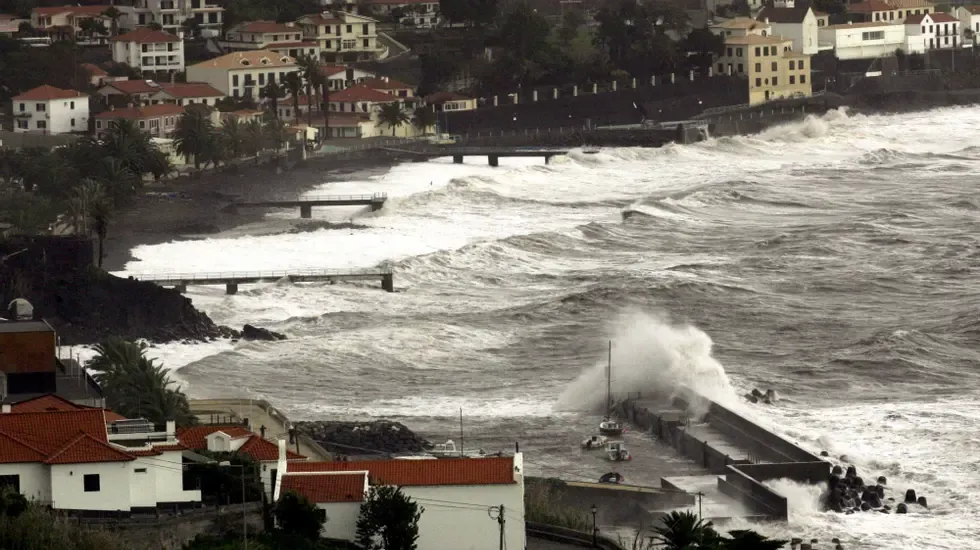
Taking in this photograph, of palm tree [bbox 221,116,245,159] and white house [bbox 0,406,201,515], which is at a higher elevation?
palm tree [bbox 221,116,245,159]

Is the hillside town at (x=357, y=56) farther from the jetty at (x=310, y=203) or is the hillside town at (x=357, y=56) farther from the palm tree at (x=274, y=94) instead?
the jetty at (x=310, y=203)

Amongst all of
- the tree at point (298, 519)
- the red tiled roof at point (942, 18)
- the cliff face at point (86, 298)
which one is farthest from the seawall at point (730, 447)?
the red tiled roof at point (942, 18)

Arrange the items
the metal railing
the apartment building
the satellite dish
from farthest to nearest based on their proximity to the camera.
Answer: the apartment building < the metal railing < the satellite dish

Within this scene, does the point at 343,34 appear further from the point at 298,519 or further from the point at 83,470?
the point at 298,519

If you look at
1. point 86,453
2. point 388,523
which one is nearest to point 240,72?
point 86,453

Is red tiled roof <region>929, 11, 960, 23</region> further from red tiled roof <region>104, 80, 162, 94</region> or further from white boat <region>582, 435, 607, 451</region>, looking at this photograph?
white boat <region>582, 435, 607, 451</region>

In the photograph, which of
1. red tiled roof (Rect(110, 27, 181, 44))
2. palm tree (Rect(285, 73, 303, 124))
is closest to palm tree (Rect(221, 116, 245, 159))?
palm tree (Rect(285, 73, 303, 124))
